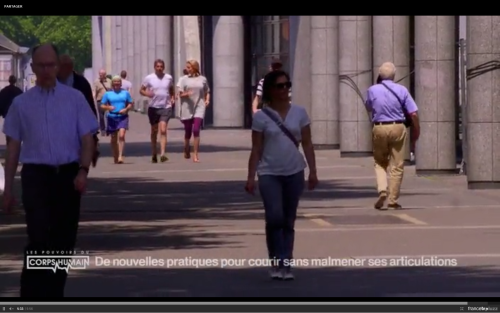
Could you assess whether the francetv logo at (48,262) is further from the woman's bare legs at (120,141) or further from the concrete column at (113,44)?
the concrete column at (113,44)

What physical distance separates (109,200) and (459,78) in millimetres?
7420

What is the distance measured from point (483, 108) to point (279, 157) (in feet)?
27.3

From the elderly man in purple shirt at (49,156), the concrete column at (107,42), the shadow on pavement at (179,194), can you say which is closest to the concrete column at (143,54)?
the concrete column at (107,42)

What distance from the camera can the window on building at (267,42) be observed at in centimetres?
4075

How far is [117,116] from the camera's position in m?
26.9

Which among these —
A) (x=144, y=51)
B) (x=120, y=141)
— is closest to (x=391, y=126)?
(x=120, y=141)

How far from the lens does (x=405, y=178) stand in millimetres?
21828

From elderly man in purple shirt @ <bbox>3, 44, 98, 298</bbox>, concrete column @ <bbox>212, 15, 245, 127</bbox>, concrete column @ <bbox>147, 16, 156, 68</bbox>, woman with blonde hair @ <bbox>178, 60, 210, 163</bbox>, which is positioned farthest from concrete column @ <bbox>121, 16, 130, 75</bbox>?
elderly man in purple shirt @ <bbox>3, 44, 98, 298</bbox>

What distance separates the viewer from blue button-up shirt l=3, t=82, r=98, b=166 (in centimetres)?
968

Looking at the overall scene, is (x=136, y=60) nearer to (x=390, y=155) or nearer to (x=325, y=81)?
(x=325, y=81)

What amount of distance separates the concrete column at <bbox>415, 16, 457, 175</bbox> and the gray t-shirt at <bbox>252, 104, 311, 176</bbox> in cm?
990

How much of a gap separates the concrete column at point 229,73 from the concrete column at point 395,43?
18080 millimetres

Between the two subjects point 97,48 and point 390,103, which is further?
point 97,48

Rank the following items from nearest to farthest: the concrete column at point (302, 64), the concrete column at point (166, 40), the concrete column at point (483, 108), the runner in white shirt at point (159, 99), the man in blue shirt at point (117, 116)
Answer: the concrete column at point (483, 108) < the man in blue shirt at point (117, 116) < the runner in white shirt at point (159, 99) < the concrete column at point (302, 64) < the concrete column at point (166, 40)
